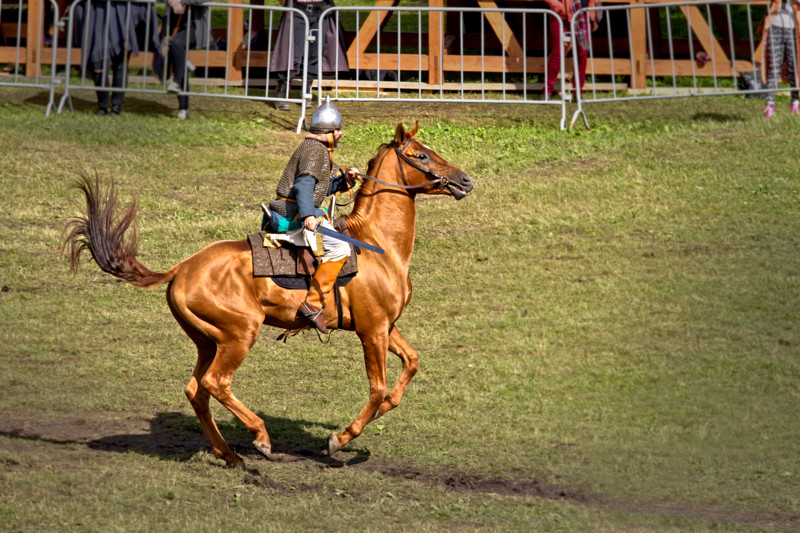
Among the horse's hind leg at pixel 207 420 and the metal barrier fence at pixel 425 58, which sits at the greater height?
the metal barrier fence at pixel 425 58

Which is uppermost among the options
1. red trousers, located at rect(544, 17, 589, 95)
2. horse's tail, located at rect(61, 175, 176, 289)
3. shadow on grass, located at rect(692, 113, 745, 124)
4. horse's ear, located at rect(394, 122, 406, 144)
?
red trousers, located at rect(544, 17, 589, 95)

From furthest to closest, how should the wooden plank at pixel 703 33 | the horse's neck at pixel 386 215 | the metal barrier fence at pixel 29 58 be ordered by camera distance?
the wooden plank at pixel 703 33
the metal barrier fence at pixel 29 58
the horse's neck at pixel 386 215

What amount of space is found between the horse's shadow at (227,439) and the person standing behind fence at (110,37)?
8.59 metres

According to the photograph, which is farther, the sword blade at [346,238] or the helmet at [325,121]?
the helmet at [325,121]

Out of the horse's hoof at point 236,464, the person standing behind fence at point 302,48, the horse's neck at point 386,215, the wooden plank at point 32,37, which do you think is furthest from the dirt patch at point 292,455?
the wooden plank at point 32,37

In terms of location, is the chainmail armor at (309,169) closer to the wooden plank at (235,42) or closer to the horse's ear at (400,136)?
the horse's ear at (400,136)

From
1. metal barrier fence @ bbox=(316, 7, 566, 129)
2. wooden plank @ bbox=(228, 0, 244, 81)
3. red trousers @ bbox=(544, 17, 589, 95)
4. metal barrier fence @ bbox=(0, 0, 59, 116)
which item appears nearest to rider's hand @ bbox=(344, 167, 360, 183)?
metal barrier fence @ bbox=(316, 7, 566, 129)

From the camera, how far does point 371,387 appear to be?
312 inches

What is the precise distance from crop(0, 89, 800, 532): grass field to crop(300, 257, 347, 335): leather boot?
121 centimetres

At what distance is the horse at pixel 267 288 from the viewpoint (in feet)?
25.1

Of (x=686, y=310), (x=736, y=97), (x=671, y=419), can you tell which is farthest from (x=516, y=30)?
(x=671, y=419)

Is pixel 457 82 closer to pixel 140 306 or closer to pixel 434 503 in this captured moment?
pixel 140 306

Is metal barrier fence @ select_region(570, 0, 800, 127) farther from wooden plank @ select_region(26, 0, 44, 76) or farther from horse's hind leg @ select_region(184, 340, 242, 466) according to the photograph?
horse's hind leg @ select_region(184, 340, 242, 466)

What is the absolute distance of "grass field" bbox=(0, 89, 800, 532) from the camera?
23.7 feet
